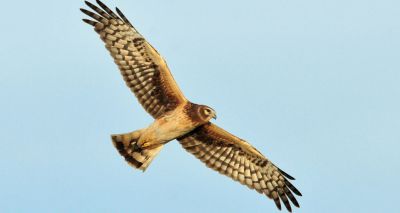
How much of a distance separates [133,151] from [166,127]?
34.5 inches

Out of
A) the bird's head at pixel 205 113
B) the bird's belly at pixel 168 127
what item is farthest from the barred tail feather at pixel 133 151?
the bird's head at pixel 205 113

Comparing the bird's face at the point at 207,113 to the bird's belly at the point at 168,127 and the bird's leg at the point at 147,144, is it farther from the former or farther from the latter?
the bird's leg at the point at 147,144

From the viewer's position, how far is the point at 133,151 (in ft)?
58.6

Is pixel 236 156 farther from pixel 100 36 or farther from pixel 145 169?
pixel 100 36

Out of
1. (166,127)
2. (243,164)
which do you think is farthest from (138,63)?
(243,164)

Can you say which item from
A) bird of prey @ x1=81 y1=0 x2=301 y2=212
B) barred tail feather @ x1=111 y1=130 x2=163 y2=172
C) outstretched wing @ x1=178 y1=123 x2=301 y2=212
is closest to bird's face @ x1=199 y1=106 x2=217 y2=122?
bird of prey @ x1=81 y1=0 x2=301 y2=212

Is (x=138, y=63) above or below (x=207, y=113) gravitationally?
above

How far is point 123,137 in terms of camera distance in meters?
17.8

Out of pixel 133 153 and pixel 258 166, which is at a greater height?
pixel 258 166

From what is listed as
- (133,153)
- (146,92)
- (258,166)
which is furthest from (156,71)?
(258,166)

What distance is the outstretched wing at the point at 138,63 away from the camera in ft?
58.5

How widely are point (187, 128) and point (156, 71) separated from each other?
4.24 feet

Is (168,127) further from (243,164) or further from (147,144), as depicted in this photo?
(243,164)

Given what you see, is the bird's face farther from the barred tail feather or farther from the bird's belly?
the barred tail feather
